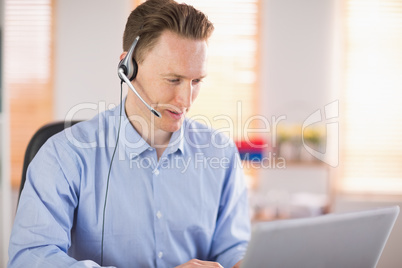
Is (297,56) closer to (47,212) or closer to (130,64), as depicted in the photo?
(130,64)

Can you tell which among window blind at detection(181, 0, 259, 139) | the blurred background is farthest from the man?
window blind at detection(181, 0, 259, 139)

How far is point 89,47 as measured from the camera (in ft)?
10.5

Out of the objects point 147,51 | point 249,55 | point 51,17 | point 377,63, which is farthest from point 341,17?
point 147,51

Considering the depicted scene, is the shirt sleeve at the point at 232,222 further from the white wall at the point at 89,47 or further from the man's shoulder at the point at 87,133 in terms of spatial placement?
the white wall at the point at 89,47

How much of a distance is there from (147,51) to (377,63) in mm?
2388

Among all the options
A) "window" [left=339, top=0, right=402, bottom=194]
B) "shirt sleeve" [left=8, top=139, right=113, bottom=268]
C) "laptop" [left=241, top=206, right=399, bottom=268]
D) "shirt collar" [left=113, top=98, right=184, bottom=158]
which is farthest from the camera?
"window" [left=339, top=0, right=402, bottom=194]

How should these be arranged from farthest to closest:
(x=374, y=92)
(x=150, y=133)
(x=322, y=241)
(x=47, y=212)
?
(x=374, y=92)
(x=150, y=133)
(x=47, y=212)
(x=322, y=241)

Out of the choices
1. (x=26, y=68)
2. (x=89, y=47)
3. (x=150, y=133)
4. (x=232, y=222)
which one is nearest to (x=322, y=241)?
(x=232, y=222)

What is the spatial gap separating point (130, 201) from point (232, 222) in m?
0.32

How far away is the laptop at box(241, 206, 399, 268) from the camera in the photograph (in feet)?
2.36

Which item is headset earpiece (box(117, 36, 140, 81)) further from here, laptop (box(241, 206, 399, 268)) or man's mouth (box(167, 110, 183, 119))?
laptop (box(241, 206, 399, 268))

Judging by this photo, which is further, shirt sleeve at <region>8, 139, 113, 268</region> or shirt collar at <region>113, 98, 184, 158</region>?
shirt collar at <region>113, 98, 184, 158</region>

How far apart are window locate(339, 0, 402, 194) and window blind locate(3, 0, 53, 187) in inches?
86.7

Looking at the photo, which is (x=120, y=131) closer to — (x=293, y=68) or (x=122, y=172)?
(x=122, y=172)
